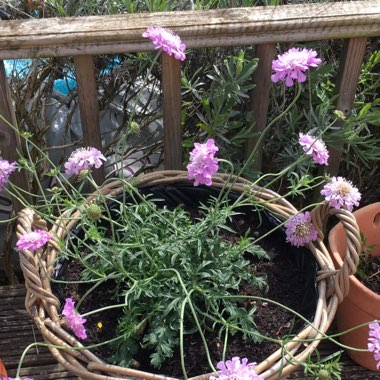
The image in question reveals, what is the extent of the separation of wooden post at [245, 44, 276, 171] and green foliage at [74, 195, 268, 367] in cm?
35

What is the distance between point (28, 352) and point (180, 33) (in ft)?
3.01

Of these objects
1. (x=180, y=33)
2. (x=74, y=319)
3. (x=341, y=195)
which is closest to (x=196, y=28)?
(x=180, y=33)

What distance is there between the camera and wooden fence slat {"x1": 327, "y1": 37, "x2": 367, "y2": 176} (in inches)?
62.3

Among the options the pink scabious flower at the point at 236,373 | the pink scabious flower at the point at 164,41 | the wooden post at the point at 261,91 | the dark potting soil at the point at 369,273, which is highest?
the pink scabious flower at the point at 164,41

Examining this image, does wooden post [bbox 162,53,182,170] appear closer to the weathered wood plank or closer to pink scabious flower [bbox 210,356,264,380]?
the weathered wood plank

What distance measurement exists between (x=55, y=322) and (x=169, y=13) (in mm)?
749

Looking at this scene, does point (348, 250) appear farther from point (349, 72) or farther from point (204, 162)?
point (349, 72)

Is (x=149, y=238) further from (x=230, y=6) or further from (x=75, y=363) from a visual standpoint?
(x=230, y=6)

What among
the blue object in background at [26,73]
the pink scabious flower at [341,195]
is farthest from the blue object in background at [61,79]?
the pink scabious flower at [341,195]

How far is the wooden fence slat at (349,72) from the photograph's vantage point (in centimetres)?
158

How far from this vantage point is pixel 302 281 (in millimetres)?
1545

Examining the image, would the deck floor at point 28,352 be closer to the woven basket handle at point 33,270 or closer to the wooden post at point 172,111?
the woven basket handle at point 33,270

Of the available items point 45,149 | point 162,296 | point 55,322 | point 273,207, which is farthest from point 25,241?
point 45,149

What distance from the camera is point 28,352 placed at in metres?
1.71
